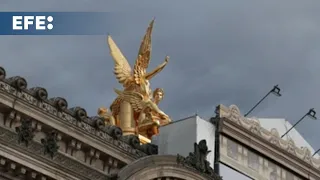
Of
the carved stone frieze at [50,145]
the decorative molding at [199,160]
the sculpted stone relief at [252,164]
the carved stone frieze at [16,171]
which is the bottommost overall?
the carved stone frieze at [16,171]

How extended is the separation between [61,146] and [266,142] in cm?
1172

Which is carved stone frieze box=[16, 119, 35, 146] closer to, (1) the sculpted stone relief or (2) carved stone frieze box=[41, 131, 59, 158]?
(2) carved stone frieze box=[41, 131, 59, 158]

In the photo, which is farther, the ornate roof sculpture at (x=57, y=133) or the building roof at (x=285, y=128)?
the building roof at (x=285, y=128)

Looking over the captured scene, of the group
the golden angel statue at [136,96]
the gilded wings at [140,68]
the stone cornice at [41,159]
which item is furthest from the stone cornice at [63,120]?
the gilded wings at [140,68]

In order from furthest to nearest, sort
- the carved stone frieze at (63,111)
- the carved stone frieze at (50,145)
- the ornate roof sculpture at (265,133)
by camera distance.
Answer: the ornate roof sculpture at (265,133)
the carved stone frieze at (50,145)
the carved stone frieze at (63,111)

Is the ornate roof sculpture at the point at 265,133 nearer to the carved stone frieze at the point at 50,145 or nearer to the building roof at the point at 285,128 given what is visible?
the building roof at the point at 285,128

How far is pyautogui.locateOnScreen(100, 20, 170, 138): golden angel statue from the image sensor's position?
4341cm

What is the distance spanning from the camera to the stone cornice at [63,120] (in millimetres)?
31391

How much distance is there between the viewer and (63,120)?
32.8m

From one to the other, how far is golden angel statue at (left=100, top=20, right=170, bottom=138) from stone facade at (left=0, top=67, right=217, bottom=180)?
22.6 feet

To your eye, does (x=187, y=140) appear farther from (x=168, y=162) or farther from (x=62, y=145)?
(x=62, y=145)

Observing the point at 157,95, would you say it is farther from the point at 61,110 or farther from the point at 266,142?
the point at 61,110

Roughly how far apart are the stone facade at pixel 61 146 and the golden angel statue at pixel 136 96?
22.6 ft

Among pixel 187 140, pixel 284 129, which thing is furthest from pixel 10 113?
pixel 284 129
